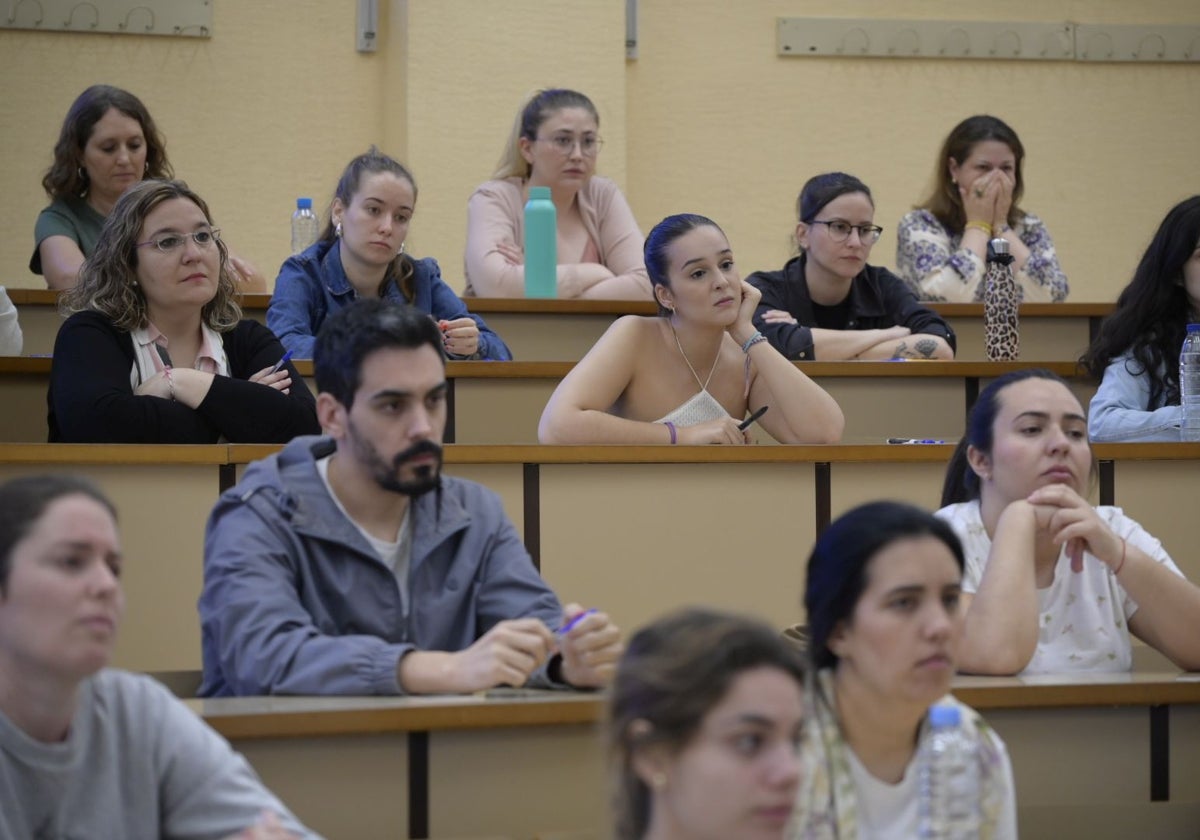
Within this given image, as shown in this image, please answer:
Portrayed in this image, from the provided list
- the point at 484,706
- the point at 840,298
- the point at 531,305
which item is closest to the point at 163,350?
the point at 531,305

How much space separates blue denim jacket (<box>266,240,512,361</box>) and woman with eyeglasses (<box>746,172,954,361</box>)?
28.2 inches

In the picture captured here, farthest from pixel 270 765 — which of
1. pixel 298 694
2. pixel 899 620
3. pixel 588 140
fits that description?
pixel 588 140

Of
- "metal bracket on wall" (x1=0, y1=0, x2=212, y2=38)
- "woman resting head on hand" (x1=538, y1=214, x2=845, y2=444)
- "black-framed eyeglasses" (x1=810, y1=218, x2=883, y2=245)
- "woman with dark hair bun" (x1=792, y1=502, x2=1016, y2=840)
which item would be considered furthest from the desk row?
"metal bracket on wall" (x1=0, y1=0, x2=212, y2=38)

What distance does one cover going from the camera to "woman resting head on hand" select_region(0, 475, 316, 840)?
156cm

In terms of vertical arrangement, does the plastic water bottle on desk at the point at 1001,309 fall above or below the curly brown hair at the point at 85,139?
below

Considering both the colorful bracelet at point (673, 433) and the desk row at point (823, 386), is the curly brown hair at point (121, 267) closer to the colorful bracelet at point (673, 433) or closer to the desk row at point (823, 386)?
the desk row at point (823, 386)

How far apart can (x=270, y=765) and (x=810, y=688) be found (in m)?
0.61

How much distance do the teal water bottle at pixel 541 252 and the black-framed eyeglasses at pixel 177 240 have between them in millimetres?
1391

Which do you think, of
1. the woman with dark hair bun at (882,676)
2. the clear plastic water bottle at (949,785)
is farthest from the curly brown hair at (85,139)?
the clear plastic water bottle at (949,785)

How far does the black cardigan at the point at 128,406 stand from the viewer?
279 centimetres

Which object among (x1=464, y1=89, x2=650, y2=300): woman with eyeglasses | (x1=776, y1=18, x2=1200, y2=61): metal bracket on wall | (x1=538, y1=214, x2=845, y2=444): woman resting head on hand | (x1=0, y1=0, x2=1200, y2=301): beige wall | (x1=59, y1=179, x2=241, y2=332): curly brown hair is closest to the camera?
(x1=59, y1=179, x2=241, y2=332): curly brown hair

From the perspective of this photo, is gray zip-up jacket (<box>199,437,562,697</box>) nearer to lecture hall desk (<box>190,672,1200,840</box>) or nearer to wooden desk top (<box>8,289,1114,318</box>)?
lecture hall desk (<box>190,672,1200,840</box>)

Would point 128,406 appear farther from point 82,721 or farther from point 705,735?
point 705,735

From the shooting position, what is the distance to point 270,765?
182 cm
